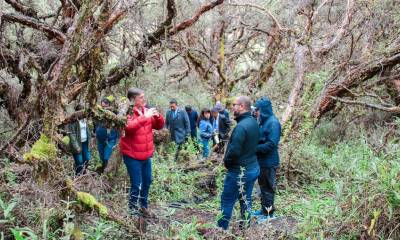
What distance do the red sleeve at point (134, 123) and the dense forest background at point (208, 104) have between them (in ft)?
0.74

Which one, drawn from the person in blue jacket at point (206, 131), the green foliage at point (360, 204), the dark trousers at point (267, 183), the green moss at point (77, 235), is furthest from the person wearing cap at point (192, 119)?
the green moss at point (77, 235)

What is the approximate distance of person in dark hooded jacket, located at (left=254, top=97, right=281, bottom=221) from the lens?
6352mm

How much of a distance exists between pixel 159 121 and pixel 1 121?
16.4ft

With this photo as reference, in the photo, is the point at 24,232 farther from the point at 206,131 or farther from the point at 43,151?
the point at 206,131

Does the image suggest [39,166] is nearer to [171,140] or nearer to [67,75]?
[67,75]

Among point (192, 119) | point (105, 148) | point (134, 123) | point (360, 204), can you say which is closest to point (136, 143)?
point (134, 123)

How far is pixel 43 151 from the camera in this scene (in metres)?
4.95

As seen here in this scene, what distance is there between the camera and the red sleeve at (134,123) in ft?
19.4

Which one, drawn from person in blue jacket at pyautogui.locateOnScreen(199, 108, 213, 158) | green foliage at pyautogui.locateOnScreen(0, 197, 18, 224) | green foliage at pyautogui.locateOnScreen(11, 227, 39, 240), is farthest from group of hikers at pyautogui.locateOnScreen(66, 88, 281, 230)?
person in blue jacket at pyautogui.locateOnScreen(199, 108, 213, 158)

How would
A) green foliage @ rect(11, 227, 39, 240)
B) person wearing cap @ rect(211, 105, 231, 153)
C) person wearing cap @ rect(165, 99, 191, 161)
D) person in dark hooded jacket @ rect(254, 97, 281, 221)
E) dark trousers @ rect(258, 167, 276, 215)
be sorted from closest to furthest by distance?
green foliage @ rect(11, 227, 39, 240) → person in dark hooded jacket @ rect(254, 97, 281, 221) → dark trousers @ rect(258, 167, 276, 215) → person wearing cap @ rect(211, 105, 231, 153) → person wearing cap @ rect(165, 99, 191, 161)

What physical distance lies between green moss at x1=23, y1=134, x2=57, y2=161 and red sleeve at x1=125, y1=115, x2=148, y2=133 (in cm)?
111

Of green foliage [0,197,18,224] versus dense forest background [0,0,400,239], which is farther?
dense forest background [0,0,400,239]

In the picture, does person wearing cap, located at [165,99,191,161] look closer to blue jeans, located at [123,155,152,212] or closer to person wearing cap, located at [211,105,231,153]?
person wearing cap, located at [211,105,231,153]

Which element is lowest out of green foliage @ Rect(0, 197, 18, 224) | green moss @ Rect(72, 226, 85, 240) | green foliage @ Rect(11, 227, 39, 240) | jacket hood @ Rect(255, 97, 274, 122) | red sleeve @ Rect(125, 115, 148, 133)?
green moss @ Rect(72, 226, 85, 240)
